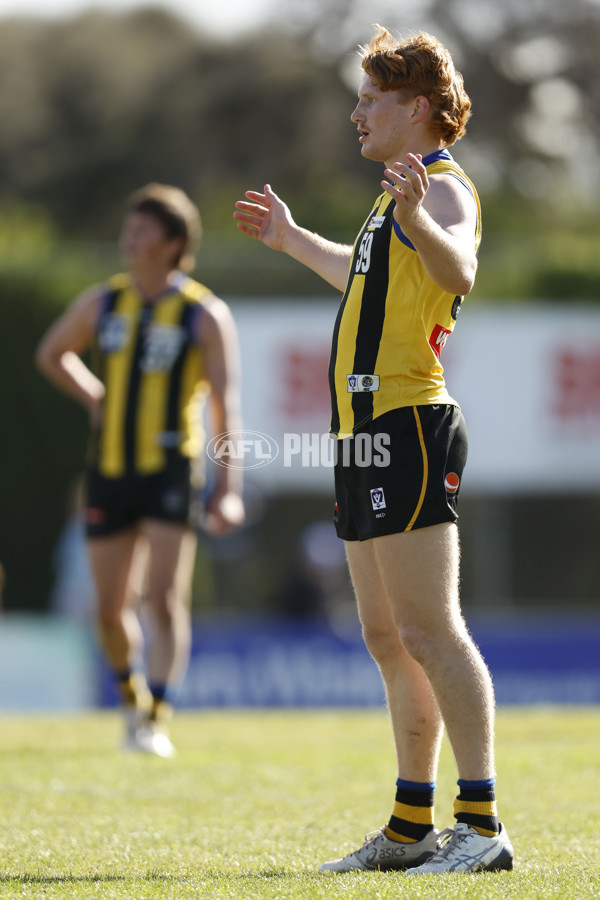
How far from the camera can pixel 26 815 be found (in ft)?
14.5

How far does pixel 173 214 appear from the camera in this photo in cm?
656

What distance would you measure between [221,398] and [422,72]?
3.03 metres

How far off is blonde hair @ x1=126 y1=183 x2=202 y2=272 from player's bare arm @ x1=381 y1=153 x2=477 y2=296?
320 cm

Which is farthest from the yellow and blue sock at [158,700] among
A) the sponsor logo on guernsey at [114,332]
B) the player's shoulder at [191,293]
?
the player's shoulder at [191,293]

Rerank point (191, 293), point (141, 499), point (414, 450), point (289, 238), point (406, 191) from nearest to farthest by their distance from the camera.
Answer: point (406, 191), point (414, 450), point (289, 238), point (141, 499), point (191, 293)

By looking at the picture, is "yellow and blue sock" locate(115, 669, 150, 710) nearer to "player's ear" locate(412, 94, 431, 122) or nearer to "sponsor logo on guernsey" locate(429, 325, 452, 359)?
"sponsor logo on guernsey" locate(429, 325, 452, 359)

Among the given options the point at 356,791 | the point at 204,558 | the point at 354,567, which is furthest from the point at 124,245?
the point at 204,558

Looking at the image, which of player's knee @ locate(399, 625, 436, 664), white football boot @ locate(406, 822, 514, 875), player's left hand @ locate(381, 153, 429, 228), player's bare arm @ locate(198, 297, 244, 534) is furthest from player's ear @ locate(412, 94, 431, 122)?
player's bare arm @ locate(198, 297, 244, 534)

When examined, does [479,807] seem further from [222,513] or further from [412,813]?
[222,513]

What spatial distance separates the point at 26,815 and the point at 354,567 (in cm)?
155

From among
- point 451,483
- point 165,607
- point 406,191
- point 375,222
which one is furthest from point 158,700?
point 406,191

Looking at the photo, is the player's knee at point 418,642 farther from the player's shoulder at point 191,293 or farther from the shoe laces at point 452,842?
the player's shoulder at point 191,293

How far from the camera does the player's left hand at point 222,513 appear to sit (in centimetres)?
638

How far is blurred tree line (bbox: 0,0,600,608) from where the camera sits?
1432cm
